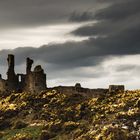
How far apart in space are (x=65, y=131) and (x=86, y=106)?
11639 mm

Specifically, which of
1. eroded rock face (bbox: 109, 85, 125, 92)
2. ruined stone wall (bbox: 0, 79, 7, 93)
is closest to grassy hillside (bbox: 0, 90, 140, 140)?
ruined stone wall (bbox: 0, 79, 7, 93)

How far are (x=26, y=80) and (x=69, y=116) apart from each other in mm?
22773

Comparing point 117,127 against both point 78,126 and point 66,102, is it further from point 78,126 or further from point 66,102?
point 66,102

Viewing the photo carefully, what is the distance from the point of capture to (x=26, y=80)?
6161 inches

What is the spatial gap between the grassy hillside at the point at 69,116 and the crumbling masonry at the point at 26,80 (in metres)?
3.15

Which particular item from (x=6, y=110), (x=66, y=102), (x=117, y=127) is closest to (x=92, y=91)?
(x=66, y=102)

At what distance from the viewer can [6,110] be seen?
146875mm

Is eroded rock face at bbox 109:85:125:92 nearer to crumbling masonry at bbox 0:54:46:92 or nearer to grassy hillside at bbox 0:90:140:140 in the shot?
grassy hillside at bbox 0:90:140:140

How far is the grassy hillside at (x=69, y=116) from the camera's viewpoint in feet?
403

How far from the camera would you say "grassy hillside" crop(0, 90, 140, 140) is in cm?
12281

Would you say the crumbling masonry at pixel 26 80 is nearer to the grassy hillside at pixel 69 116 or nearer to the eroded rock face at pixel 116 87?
the grassy hillside at pixel 69 116

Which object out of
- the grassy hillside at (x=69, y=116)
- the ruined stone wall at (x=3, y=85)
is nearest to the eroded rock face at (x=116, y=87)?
the grassy hillside at (x=69, y=116)

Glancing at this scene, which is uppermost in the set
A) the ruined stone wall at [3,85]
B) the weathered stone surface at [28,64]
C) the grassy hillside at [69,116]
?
the weathered stone surface at [28,64]

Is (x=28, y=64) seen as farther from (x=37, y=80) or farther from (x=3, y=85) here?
(x=3, y=85)
